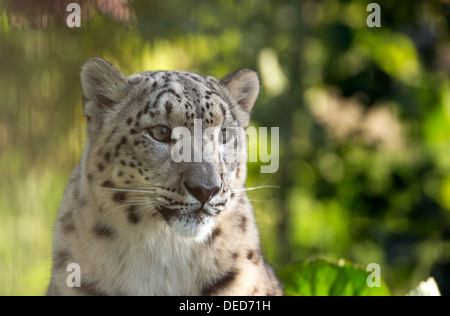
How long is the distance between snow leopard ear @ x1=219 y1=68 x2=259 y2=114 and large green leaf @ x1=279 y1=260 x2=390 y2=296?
1.32ft

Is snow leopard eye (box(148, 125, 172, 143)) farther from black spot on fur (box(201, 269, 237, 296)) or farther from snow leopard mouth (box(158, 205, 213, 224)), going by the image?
black spot on fur (box(201, 269, 237, 296))

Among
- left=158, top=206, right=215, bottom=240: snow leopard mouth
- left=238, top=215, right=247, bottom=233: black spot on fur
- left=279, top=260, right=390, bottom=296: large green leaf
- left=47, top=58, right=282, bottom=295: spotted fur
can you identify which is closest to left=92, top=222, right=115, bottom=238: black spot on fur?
left=47, top=58, right=282, bottom=295: spotted fur

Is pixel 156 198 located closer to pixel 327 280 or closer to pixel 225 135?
pixel 225 135

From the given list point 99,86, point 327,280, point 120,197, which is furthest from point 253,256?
point 99,86

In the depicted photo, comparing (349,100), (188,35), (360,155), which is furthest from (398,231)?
(188,35)

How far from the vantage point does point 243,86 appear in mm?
1010

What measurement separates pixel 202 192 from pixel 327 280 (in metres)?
0.42

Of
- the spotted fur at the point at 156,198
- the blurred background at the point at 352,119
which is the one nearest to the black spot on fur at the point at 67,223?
the spotted fur at the point at 156,198

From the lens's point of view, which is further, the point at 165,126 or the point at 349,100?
the point at 349,100

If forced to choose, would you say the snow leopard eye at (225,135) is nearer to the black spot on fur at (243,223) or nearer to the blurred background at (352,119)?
→ the black spot on fur at (243,223)

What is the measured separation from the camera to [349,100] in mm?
2707
